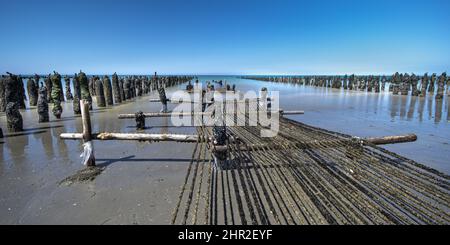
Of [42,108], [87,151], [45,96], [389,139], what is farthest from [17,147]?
[389,139]

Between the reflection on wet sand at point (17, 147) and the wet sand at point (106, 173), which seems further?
the reflection on wet sand at point (17, 147)

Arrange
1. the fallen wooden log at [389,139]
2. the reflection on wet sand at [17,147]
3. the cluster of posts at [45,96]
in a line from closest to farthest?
1. the fallen wooden log at [389,139]
2. the reflection on wet sand at [17,147]
3. the cluster of posts at [45,96]

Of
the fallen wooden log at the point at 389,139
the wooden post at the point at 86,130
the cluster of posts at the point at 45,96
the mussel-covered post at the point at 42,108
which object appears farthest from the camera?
the mussel-covered post at the point at 42,108

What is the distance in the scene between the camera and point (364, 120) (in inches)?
517

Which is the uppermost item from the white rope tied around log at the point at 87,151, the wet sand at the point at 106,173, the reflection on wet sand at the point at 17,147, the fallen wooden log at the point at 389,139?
the fallen wooden log at the point at 389,139

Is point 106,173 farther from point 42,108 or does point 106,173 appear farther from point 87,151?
point 42,108

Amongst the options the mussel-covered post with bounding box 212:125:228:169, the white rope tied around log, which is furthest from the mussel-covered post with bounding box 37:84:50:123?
the mussel-covered post with bounding box 212:125:228:169

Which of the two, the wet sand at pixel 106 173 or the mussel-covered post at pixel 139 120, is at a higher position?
the mussel-covered post at pixel 139 120

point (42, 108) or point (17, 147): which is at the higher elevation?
point (42, 108)

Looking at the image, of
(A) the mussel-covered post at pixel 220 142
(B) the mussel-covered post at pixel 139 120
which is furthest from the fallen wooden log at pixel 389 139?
(B) the mussel-covered post at pixel 139 120

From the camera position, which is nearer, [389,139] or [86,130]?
[389,139]

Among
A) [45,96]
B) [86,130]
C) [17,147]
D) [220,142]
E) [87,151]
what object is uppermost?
[45,96]

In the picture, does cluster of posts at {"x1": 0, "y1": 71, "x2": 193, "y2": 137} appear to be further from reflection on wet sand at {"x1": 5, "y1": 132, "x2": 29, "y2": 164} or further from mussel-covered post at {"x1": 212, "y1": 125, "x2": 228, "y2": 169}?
mussel-covered post at {"x1": 212, "y1": 125, "x2": 228, "y2": 169}

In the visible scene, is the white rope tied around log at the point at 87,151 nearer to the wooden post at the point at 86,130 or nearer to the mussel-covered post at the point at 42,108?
the wooden post at the point at 86,130
